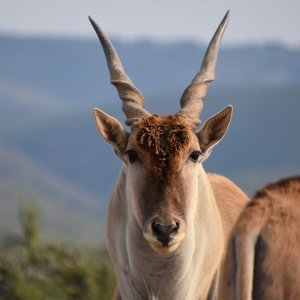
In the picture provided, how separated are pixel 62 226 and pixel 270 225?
177 metres

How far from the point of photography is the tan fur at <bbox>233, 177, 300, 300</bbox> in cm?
649

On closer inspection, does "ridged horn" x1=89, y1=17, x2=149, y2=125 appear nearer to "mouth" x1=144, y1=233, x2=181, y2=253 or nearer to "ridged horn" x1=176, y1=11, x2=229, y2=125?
"ridged horn" x1=176, y1=11, x2=229, y2=125

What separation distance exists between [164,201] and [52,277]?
55.7 feet

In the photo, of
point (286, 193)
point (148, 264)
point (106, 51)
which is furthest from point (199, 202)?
point (286, 193)

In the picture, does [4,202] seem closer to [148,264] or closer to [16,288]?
[16,288]

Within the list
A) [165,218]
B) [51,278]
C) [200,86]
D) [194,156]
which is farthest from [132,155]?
[51,278]

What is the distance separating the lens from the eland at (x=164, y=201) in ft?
28.8

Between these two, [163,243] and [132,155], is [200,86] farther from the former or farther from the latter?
[163,243]

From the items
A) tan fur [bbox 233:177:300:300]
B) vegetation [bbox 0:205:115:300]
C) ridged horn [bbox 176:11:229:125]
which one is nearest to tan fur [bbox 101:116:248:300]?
ridged horn [bbox 176:11:229:125]

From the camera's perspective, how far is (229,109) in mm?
9398

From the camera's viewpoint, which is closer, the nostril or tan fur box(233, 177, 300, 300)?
tan fur box(233, 177, 300, 300)

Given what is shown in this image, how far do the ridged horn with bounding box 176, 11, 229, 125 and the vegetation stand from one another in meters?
13.4

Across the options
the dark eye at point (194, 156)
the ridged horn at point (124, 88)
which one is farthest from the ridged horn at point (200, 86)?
the dark eye at point (194, 156)

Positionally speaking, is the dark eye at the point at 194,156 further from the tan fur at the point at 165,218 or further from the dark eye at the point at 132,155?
the dark eye at the point at 132,155
